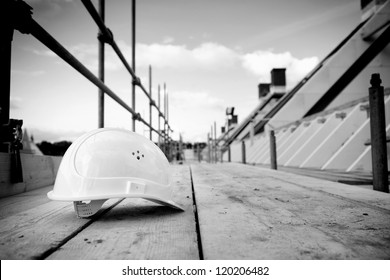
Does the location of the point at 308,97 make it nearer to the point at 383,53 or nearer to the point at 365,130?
the point at 383,53

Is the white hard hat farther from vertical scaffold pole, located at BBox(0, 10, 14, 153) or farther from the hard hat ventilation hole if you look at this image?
vertical scaffold pole, located at BBox(0, 10, 14, 153)

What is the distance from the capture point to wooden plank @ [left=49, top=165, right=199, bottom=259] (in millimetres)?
596

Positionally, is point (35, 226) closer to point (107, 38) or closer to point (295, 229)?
point (295, 229)

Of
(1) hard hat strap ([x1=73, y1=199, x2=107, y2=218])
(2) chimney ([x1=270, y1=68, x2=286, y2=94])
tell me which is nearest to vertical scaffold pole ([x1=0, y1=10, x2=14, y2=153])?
(1) hard hat strap ([x1=73, y1=199, x2=107, y2=218])

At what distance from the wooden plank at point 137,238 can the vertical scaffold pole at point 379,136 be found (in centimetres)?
144

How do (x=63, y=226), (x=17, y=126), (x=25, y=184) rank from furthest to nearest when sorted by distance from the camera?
(x=25, y=184), (x=17, y=126), (x=63, y=226)

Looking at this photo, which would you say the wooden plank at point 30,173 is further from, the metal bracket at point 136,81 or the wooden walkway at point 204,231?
the metal bracket at point 136,81

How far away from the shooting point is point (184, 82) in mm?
5559

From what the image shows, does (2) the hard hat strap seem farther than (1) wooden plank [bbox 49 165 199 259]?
Yes

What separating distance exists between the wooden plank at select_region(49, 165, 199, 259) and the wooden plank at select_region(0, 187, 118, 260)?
5 centimetres

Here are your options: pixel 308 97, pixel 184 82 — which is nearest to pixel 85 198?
pixel 184 82

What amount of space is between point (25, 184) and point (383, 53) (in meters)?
10.3

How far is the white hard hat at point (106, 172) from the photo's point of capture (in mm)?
932

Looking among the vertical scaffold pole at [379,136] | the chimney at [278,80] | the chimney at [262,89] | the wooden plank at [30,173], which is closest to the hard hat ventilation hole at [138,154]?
the wooden plank at [30,173]
